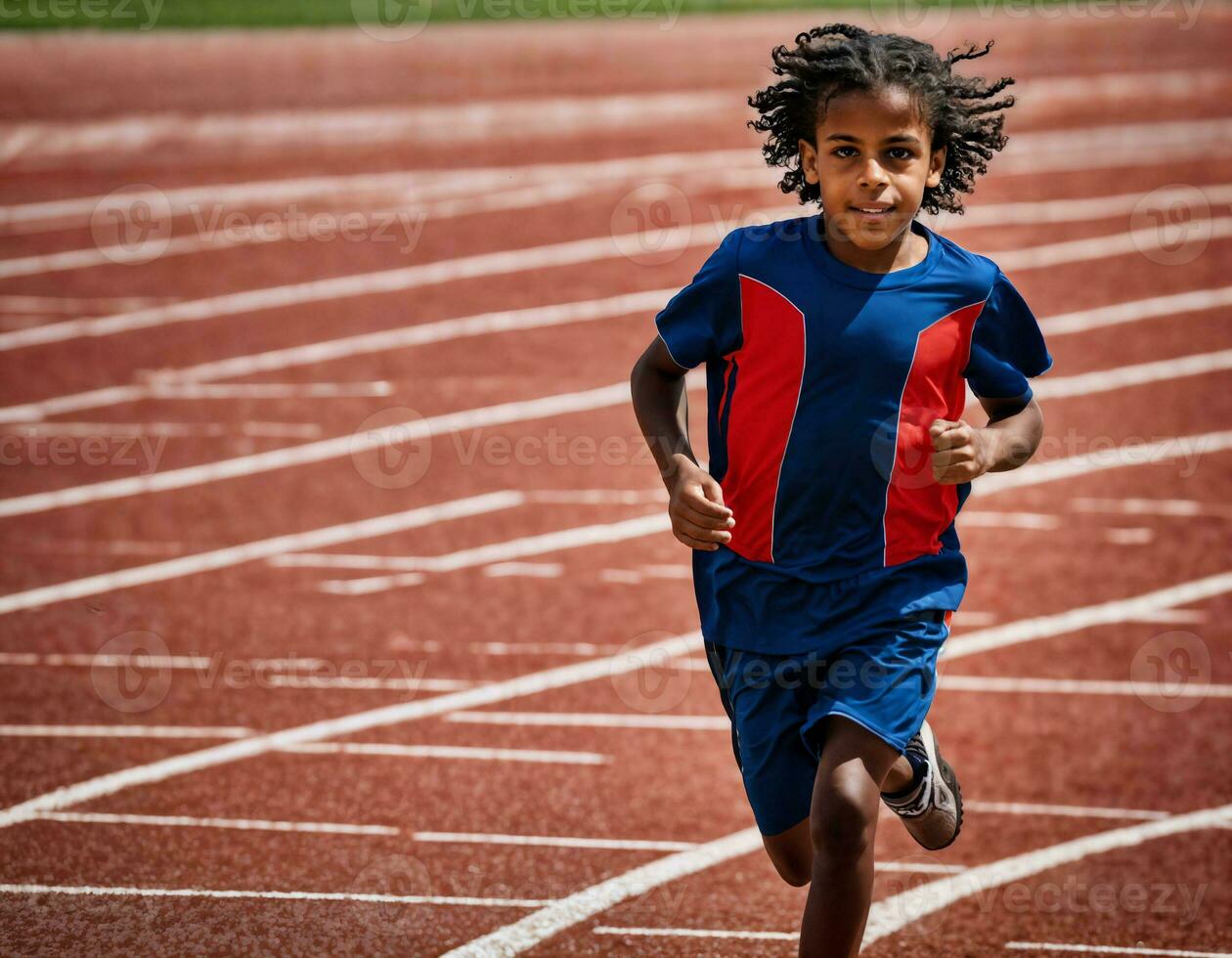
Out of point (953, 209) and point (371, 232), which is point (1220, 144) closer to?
point (371, 232)

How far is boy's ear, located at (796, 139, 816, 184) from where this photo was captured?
2.67m

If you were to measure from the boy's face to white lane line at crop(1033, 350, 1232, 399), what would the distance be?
5.10 m

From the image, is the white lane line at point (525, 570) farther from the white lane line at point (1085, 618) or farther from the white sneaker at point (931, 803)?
the white sneaker at point (931, 803)

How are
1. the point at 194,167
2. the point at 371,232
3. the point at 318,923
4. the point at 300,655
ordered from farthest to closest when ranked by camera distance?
the point at 194,167, the point at 371,232, the point at 300,655, the point at 318,923

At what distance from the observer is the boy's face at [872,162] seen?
99.5 inches

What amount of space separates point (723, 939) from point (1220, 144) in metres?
9.13

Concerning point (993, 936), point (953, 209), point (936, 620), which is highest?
point (953, 209)

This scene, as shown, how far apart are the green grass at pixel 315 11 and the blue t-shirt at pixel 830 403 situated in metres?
11.8

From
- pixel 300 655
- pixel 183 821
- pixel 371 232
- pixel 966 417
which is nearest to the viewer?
pixel 183 821

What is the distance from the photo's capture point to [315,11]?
44.9 feet

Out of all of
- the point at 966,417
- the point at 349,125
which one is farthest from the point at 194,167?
the point at 966,417

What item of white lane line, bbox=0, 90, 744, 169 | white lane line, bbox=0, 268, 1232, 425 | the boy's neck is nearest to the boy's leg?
the boy's neck

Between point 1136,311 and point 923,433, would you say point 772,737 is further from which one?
point 1136,311

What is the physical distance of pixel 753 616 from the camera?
8.70 ft
